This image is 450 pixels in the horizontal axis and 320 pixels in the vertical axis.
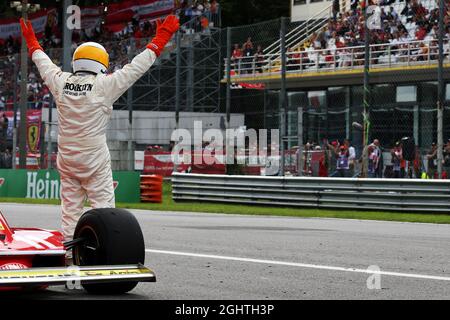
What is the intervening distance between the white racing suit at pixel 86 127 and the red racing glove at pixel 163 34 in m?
0.08

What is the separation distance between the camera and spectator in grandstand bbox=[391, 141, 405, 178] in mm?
23812

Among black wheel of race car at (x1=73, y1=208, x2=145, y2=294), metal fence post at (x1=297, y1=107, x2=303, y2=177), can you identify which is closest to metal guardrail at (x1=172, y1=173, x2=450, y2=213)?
metal fence post at (x1=297, y1=107, x2=303, y2=177)

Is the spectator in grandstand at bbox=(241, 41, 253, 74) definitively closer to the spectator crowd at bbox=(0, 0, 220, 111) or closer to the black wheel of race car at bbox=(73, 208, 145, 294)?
the spectator crowd at bbox=(0, 0, 220, 111)

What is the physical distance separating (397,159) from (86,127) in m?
17.0

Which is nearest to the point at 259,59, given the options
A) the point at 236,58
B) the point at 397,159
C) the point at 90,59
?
the point at 236,58

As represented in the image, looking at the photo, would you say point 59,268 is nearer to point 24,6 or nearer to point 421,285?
point 421,285

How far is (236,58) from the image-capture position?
29.5 meters

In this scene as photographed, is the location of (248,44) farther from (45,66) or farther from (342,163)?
(45,66)

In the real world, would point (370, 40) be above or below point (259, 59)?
above

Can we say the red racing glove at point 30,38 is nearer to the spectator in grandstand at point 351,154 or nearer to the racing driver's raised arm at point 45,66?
the racing driver's raised arm at point 45,66

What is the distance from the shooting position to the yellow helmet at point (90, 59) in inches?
312

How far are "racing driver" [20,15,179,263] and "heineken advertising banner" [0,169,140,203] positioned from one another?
15875mm

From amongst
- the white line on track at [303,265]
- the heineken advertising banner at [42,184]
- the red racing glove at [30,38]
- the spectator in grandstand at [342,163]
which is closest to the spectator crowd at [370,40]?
the spectator in grandstand at [342,163]
